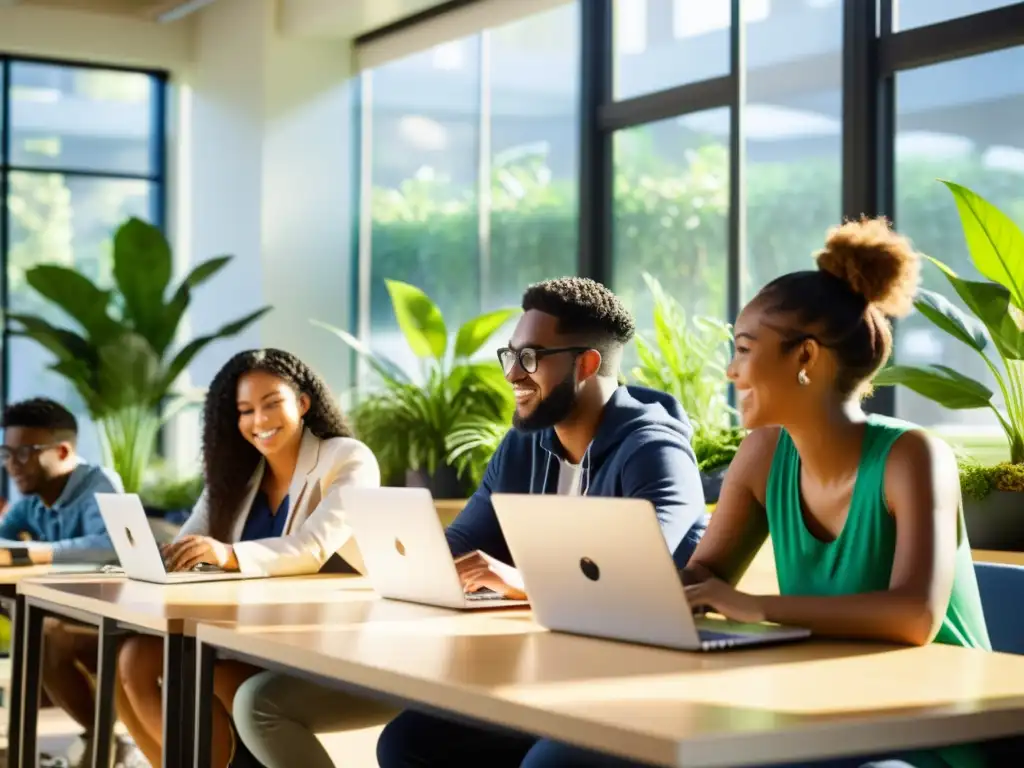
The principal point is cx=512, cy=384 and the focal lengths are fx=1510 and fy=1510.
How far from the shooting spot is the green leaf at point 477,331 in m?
6.34

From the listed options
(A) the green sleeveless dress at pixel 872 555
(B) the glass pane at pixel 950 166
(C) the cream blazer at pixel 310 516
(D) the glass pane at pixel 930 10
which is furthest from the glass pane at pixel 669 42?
(A) the green sleeveless dress at pixel 872 555

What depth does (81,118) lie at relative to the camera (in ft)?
29.1

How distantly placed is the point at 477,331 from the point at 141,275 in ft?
7.88

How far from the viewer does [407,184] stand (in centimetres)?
799

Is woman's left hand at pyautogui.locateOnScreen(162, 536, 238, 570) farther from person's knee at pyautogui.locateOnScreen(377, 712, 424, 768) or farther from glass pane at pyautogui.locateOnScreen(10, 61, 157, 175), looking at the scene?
glass pane at pyautogui.locateOnScreen(10, 61, 157, 175)

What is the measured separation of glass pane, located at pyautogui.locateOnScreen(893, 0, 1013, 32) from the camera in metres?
4.82

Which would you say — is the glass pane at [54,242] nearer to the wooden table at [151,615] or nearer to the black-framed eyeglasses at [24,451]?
the black-framed eyeglasses at [24,451]

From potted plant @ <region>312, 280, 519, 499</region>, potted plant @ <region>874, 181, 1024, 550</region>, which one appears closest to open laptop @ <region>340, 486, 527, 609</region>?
potted plant @ <region>874, 181, 1024, 550</region>

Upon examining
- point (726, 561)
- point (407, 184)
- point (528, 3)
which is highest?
point (528, 3)

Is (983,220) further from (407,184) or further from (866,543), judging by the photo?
(407,184)

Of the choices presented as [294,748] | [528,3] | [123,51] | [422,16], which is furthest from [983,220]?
[123,51]

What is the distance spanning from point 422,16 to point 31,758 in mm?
5182

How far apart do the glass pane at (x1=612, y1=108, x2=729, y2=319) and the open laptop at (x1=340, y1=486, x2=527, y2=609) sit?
340 cm

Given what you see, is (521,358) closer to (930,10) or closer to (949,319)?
(949,319)
